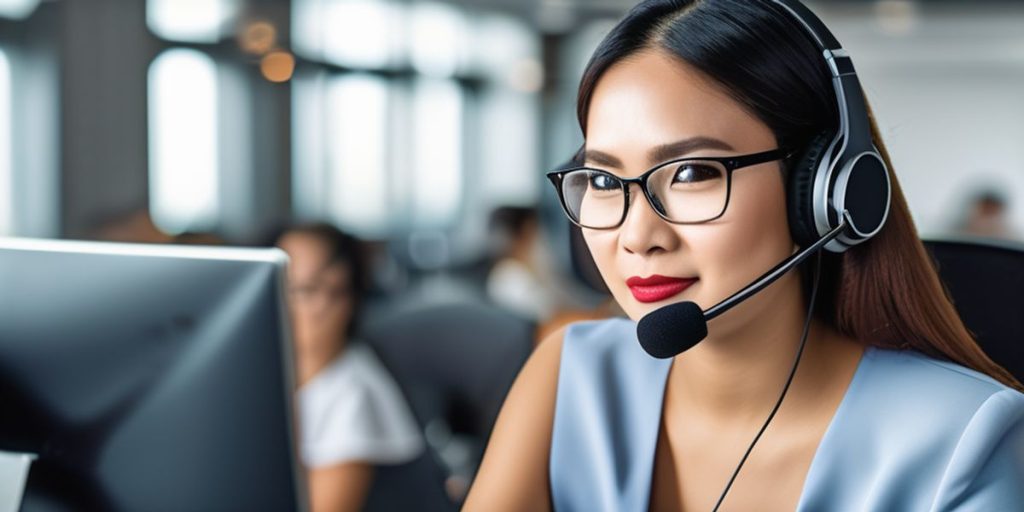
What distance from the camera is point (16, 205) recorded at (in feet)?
14.4

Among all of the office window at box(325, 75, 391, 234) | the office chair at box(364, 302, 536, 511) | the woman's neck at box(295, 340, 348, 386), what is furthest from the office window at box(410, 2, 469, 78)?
the woman's neck at box(295, 340, 348, 386)

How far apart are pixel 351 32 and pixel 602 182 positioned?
241 inches

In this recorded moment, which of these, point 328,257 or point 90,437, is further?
point 328,257

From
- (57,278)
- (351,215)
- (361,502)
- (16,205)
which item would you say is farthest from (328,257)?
(351,215)

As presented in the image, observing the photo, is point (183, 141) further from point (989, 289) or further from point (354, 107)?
point (989, 289)

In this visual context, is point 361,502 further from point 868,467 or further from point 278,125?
point 278,125

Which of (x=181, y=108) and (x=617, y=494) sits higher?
(x=181, y=108)

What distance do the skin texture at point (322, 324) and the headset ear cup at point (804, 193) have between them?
1145 millimetres

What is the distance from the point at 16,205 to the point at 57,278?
12.0 ft

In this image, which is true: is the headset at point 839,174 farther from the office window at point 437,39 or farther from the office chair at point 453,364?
the office window at point 437,39

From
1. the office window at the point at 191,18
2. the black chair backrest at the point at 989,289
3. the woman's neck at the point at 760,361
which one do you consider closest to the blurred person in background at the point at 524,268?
the office window at the point at 191,18

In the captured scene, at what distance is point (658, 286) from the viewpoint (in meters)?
1.01

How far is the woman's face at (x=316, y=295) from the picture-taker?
2.19m

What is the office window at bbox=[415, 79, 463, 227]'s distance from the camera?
26.1ft
